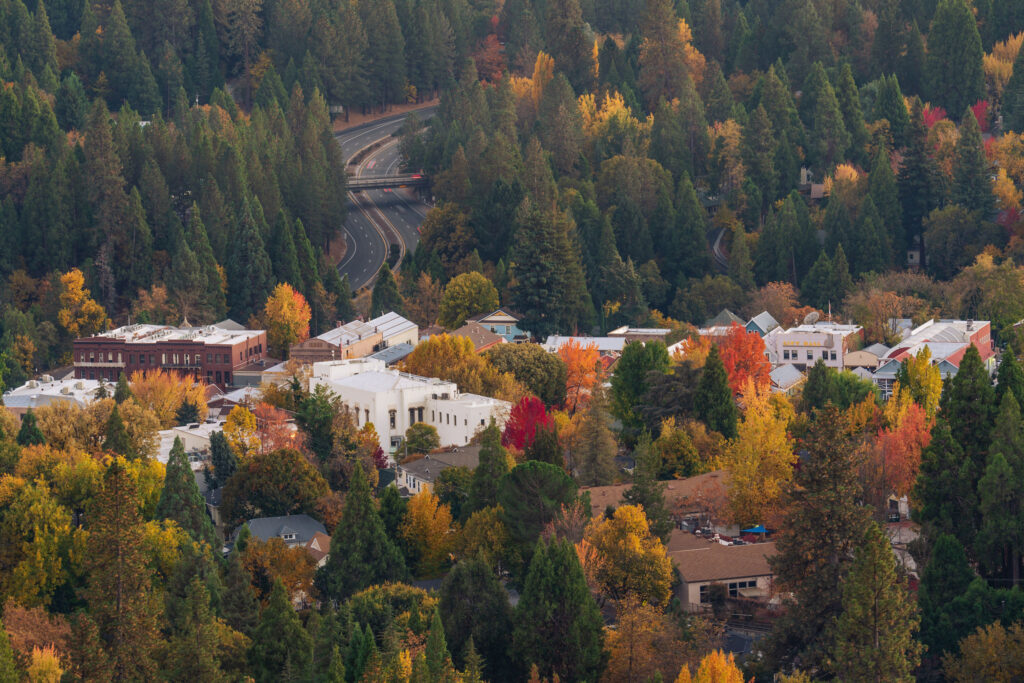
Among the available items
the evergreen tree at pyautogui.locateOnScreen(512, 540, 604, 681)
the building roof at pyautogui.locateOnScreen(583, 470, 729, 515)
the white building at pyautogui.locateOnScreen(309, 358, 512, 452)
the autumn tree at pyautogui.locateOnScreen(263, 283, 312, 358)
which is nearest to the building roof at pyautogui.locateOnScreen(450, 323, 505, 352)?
the autumn tree at pyautogui.locateOnScreen(263, 283, 312, 358)

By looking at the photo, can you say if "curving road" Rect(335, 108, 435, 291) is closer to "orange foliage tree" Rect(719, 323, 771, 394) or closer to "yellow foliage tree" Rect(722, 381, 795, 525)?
"orange foliage tree" Rect(719, 323, 771, 394)

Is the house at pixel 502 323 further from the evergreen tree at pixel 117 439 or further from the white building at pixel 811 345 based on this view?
the evergreen tree at pixel 117 439

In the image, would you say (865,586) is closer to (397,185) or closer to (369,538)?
(369,538)

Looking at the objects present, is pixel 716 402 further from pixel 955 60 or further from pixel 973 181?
pixel 955 60

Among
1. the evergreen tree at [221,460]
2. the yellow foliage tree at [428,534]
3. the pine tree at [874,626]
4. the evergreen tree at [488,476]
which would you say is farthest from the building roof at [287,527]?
the pine tree at [874,626]

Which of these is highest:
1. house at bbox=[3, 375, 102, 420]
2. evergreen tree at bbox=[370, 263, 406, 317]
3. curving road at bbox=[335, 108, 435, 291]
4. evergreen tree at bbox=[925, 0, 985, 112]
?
evergreen tree at bbox=[925, 0, 985, 112]
